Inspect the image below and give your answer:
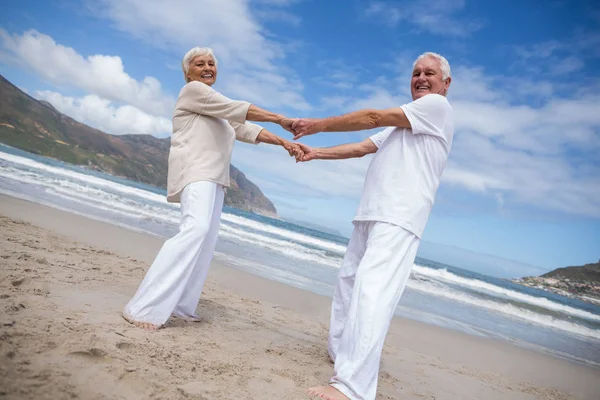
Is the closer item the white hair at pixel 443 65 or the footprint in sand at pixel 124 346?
the footprint in sand at pixel 124 346

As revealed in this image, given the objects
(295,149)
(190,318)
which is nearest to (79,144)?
(295,149)

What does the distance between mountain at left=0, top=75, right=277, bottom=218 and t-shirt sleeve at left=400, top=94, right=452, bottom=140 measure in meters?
48.5

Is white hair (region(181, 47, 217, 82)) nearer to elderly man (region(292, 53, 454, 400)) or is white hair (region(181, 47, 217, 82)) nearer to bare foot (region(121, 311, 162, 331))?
elderly man (region(292, 53, 454, 400))

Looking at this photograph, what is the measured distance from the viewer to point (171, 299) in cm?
301

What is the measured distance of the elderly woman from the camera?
297 centimetres

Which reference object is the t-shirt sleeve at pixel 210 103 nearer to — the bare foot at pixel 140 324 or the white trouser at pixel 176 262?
the white trouser at pixel 176 262

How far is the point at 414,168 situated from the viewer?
2.55m

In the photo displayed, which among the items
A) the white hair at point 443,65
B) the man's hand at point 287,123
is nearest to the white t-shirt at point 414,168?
the white hair at point 443,65

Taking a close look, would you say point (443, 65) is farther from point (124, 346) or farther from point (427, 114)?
point (124, 346)

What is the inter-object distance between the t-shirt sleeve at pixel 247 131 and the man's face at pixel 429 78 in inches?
62.6

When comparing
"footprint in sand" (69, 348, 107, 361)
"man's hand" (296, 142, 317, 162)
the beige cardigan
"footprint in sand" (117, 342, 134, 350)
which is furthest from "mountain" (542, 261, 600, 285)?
"footprint in sand" (69, 348, 107, 361)

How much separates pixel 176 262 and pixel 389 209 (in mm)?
1691

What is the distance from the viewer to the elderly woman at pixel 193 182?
297cm

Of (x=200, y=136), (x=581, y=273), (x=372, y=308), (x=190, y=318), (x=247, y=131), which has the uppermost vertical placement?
(x=581, y=273)
